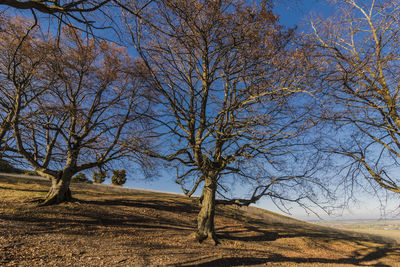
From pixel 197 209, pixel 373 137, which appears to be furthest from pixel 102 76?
pixel 373 137

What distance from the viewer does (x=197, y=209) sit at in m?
13.9

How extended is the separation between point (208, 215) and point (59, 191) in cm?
722

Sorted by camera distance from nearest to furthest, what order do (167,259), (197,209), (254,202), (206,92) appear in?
1. (167,259)
2. (206,92)
3. (254,202)
4. (197,209)

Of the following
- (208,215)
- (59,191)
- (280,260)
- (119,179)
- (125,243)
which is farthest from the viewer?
(119,179)

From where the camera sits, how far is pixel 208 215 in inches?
299

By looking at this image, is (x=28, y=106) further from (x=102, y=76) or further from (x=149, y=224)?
(x=149, y=224)

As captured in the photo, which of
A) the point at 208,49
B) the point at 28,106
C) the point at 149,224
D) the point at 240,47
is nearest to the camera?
the point at 240,47

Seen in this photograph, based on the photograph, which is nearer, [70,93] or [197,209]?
[70,93]

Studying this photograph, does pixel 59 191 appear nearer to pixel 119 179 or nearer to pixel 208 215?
pixel 208 215

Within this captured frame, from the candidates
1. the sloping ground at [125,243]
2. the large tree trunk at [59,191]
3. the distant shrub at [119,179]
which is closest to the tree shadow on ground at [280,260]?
the sloping ground at [125,243]

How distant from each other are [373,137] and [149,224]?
9028 millimetres

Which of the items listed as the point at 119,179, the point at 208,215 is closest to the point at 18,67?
the point at 208,215

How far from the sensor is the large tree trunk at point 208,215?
7488mm

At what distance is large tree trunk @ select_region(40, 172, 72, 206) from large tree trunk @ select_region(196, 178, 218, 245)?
267 inches
